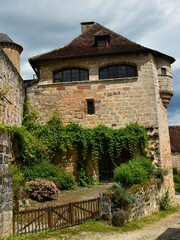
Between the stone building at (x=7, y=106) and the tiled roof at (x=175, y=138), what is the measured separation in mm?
20093

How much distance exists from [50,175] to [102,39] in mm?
8960

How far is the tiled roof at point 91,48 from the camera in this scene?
18470 millimetres

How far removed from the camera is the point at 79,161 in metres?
17.7

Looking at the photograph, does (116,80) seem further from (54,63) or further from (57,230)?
(57,230)

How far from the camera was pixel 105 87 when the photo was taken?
18.5 m

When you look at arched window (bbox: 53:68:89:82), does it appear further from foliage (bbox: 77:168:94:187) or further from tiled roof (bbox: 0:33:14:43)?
tiled roof (bbox: 0:33:14:43)

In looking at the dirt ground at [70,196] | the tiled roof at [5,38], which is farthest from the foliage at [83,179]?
the tiled roof at [5,38]

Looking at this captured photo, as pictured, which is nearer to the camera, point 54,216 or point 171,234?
point 54,216

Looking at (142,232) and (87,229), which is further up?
(87,229)

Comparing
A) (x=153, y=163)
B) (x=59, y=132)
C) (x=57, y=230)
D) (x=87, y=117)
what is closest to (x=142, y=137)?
(x=153, y=163)

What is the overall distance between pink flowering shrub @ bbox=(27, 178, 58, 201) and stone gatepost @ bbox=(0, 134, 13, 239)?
4092 mm

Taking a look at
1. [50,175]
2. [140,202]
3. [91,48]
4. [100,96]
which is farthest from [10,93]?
[140,202]

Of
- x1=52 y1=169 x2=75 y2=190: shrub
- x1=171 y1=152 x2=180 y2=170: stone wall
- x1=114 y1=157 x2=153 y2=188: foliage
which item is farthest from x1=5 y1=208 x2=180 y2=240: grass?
x1=171 y1=152 x2=180 y2=170: stone wall

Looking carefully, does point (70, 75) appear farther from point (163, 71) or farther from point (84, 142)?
point (163, 71)
